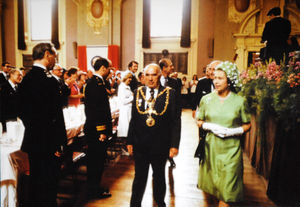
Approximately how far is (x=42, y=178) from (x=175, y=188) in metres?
1.83

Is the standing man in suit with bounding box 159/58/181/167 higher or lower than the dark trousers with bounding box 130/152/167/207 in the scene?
higher

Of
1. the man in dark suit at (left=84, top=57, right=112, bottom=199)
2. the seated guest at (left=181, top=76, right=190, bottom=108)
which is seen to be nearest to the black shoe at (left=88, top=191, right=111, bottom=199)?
the man in dark suit at (left=84, top=57, right=112, bottom=199)

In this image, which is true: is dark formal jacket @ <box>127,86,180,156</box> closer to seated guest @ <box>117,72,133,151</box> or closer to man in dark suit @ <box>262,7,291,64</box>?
seated guest @ <box>117,72,133,151</box>

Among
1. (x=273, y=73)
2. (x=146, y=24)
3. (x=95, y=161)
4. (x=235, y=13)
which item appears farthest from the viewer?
(x=146, y=24)

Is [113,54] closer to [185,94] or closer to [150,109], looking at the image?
[185,94]

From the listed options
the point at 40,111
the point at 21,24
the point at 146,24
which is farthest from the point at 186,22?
the point at 40,111

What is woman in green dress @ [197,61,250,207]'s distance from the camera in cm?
245

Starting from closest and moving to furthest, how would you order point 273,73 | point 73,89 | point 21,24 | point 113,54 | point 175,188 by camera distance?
point 273,73 < point 175,188 < point 73,89 < point 113,54 < point 21,24

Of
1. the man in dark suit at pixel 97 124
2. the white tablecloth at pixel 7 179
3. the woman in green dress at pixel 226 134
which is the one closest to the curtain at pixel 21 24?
the man in dark suit at pixel 97 124

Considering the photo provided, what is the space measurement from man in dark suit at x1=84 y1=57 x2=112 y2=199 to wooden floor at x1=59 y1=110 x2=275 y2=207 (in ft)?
0.63

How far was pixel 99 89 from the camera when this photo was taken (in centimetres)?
281

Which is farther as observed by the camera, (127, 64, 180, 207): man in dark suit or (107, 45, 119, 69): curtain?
(107, 45, 119, 69): curtain

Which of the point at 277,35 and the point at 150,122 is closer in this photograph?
the point at 150,122

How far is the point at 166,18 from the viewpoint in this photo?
1314 centimetres
